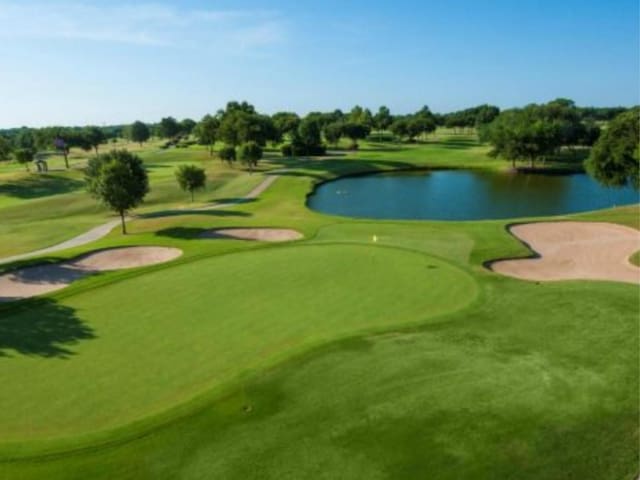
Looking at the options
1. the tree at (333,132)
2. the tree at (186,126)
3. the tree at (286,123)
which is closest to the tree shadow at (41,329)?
the tree at (286,123)

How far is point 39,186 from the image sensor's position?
71750 millimetres

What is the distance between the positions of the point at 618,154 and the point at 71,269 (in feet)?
Answer: 141

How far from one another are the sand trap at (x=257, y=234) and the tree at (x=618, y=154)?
28.0 meters

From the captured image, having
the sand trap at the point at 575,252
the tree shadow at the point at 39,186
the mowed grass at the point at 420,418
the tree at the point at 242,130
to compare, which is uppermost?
the tree at the point at 242,130

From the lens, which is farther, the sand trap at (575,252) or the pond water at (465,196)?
the pond water at (465,196)

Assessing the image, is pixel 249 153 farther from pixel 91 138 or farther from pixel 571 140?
pixel 571 140

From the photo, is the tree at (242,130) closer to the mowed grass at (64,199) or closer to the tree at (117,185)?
the mowed grass at (64,199)

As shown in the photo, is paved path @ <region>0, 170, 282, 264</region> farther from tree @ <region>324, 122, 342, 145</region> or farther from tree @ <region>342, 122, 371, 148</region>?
tree @ <region>342, 122, 371, 148</region>

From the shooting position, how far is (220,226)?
1565 inches

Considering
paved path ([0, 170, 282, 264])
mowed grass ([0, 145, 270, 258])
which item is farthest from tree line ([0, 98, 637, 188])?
paved path ([0, 170, 282, 264])

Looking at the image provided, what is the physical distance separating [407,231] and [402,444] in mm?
25172

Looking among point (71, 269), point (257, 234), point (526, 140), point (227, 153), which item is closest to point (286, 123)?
point (227, 153)

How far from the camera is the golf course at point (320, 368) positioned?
11.5 m

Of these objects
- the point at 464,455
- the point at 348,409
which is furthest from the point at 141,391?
the point at 464,455
